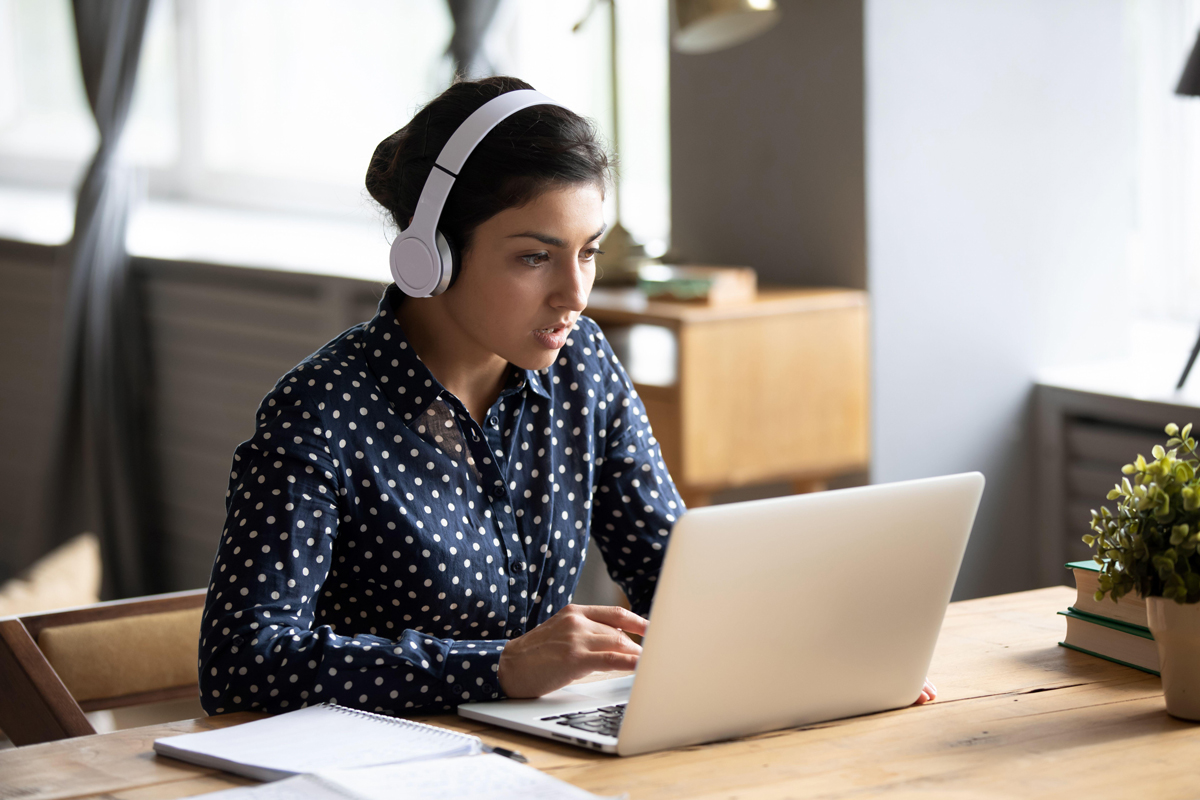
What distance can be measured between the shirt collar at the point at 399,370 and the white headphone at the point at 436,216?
0.19 ft

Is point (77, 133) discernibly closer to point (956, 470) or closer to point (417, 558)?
point (956, 470)

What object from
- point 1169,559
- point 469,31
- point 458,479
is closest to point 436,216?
point 458,479

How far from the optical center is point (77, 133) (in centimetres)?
518

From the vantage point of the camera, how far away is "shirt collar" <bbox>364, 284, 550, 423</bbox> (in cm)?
143

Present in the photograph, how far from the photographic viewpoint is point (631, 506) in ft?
5.30

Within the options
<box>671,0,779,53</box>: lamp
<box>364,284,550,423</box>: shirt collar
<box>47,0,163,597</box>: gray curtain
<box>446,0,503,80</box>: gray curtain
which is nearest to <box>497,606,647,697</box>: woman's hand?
<box>364,284,550,423</box>: shirt collar

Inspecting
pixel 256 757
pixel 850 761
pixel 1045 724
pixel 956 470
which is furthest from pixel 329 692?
pixel 956 470

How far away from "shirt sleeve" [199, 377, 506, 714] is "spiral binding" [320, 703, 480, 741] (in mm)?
15

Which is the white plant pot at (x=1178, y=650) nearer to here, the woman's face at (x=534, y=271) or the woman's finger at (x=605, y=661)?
the woman's finger at (x=605, y=661)

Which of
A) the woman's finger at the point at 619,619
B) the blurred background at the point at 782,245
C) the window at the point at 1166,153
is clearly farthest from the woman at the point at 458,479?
the window at the point at 1166,153

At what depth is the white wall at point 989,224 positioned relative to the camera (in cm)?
283

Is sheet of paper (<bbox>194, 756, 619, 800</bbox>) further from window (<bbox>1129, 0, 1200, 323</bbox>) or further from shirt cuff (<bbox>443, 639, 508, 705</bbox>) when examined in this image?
window (<bbox>1129, 0, 1200, 323</bbox>)

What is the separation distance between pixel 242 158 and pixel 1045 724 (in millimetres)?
3877

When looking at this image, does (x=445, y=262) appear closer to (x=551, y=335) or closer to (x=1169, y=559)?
(x=551, y=335)
